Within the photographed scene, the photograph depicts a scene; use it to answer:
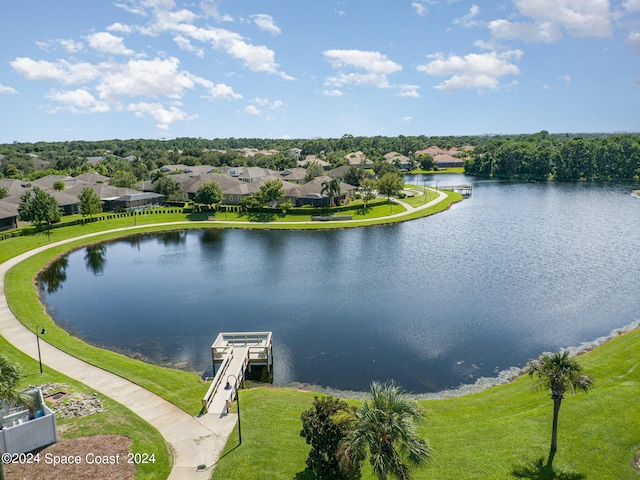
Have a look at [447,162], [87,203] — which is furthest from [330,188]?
[447,162]

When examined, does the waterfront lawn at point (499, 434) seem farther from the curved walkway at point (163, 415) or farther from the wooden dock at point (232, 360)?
the wooden dock at point (232, 360)

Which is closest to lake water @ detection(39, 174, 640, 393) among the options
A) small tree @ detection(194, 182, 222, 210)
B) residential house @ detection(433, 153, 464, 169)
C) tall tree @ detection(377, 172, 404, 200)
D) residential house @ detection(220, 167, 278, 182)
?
small tree @ detection(194, 182, 222, 210)

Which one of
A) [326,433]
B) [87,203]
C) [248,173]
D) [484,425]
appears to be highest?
[248,173]

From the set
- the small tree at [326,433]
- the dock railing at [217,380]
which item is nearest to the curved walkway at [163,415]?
the dock railing at [217,380]

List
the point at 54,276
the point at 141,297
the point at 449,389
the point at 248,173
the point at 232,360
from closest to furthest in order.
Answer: the point at 449,389 < the point at 232,360 < the point at 141,297 < the point at 54,276 < the point at 248,173

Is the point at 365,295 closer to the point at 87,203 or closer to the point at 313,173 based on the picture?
the point at 87,203

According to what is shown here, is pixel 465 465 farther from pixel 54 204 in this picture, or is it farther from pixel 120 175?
pixel 120 175

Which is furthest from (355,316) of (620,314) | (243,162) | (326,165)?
(243,162)
